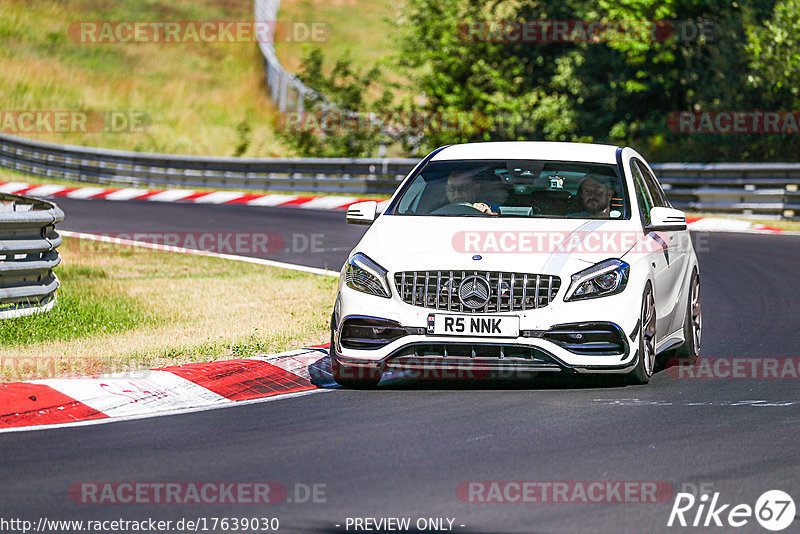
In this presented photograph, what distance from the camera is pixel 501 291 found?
824 centimetres

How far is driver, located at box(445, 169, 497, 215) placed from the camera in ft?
30.8

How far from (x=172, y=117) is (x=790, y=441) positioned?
52.1m

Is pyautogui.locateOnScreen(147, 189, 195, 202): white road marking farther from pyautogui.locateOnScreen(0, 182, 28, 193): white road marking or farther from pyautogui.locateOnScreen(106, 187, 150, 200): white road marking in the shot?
pyautogui.locateOnScreen(0, 182, 28, 193): white road marking

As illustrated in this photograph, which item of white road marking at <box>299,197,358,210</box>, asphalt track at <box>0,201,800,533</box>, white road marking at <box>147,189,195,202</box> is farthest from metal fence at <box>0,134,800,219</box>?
asphalt track at <box>0,201,800,533</box>

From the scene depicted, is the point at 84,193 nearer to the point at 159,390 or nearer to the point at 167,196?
the point at 167,196

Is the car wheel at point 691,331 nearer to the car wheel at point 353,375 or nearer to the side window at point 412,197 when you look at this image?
the side window at point 412,197

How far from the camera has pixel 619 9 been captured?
32031 mm

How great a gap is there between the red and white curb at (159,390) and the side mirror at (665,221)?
97.7 inches

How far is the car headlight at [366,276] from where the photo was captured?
8.42m

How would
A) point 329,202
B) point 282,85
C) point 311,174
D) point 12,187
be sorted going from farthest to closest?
point 282,85 → point 311,174 → point 12,187 → point 329,202

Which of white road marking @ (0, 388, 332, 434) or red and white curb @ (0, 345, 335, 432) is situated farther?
red and white curb @ (0, 345, 335, 432)

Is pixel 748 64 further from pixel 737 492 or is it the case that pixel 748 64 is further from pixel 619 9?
pixel 737 492

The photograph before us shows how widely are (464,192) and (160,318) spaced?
12.2 ft

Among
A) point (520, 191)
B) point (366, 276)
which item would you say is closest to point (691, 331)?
point (520, 191)
